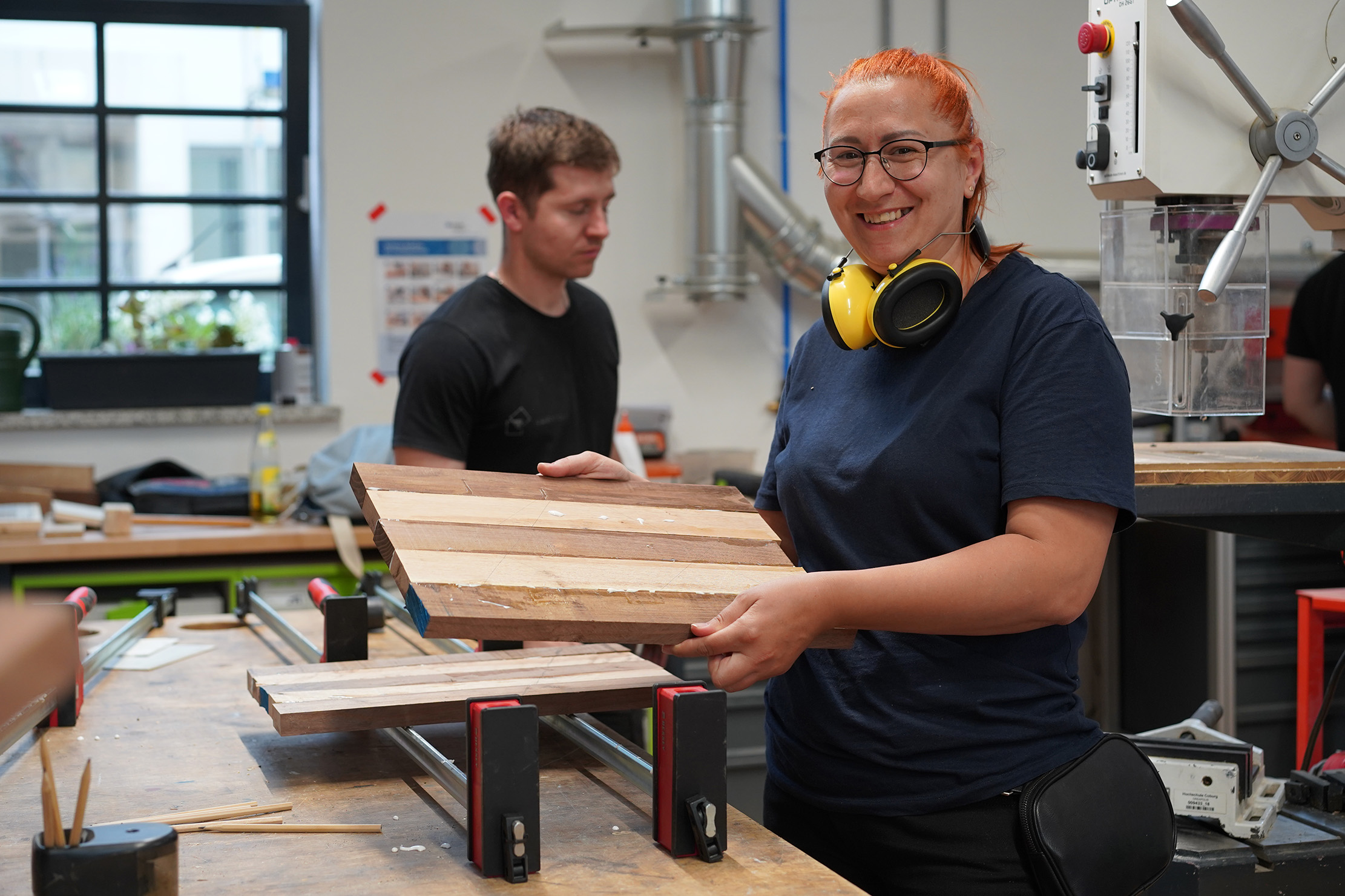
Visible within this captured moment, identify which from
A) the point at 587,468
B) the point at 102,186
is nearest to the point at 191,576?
the point at 102,186

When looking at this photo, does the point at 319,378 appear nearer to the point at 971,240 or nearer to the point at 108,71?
the point at 108,71

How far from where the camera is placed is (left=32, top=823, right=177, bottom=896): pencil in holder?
0.80 meters

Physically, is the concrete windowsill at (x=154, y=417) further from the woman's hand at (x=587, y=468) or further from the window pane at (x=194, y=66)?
the woman's hand at (x=587, y=468)

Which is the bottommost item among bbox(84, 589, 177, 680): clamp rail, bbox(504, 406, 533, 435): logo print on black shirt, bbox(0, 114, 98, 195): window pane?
bbox(84, 589, 177, 680): clamp rail

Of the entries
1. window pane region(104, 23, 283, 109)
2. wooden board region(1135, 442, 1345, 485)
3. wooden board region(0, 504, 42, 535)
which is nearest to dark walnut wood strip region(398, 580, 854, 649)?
wooden board region(1135, 442, 1345, 485)

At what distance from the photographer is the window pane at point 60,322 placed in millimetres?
3699

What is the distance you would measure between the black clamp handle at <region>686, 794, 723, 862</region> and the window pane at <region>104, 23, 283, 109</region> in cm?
344

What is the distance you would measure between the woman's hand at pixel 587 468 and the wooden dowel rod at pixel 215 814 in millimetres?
413

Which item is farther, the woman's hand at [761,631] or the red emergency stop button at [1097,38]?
the red emergency stop button at [1097,38]

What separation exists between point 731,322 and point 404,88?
4.12 ft

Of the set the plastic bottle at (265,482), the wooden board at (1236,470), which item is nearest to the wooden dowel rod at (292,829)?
the wooden board at (1236,470)

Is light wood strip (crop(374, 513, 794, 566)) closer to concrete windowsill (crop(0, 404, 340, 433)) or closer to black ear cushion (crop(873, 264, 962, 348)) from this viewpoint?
black ear cushion (crop(873, 264, 962, 348))

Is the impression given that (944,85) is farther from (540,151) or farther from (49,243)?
(49,243)

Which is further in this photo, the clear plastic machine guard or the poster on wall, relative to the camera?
the poster on wall
